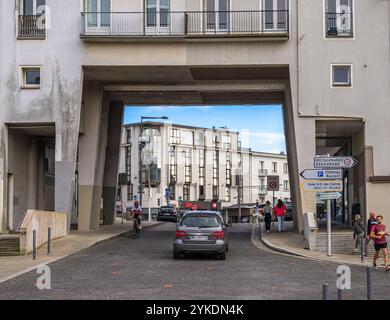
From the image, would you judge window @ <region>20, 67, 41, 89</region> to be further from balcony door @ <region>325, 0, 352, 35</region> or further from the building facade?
the building facade

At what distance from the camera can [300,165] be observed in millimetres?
30438

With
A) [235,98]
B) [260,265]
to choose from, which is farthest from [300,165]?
[260,265]

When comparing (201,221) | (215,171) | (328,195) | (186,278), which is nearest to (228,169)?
(215,171)

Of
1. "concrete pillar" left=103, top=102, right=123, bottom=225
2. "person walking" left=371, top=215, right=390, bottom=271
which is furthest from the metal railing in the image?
"concrete pillar" left=103, top=102, right=123, bottom=225

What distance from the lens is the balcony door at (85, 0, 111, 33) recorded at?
3159 cm

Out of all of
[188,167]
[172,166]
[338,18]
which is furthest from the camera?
[188,167]

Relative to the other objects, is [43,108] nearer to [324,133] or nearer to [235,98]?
[235,98]

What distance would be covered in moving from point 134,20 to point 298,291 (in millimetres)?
20376

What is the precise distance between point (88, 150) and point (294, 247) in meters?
13.9

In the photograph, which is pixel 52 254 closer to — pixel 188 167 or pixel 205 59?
pixel 205 59

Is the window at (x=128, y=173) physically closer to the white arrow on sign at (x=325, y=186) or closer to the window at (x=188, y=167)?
the window at (x=188, y=167)

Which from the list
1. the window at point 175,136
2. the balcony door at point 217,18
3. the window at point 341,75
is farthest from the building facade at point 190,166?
the window at point 341,75

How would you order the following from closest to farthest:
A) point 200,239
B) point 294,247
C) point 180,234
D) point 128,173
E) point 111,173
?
1. point 200,239
2. point 180,234
3. point 294,247
4. point 111,173
5. point 128,173

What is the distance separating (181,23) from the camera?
31172 mm
